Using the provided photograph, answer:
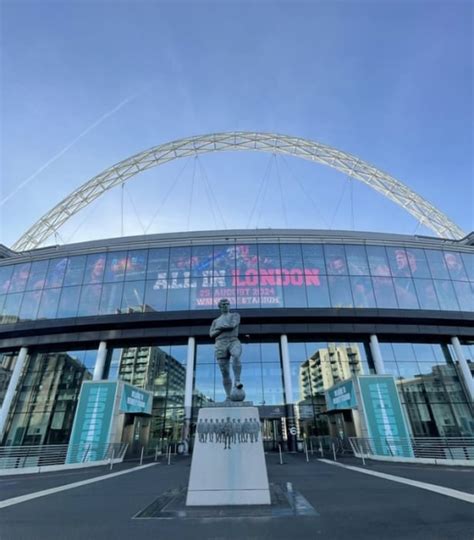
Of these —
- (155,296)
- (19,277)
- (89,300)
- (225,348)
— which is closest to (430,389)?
(225,348)

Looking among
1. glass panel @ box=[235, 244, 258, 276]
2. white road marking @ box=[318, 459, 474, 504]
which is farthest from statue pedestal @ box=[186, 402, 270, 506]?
glass panel @ box=[235, 244, 258, 276]

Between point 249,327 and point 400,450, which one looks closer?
point 400,450

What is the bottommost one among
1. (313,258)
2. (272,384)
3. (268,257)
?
(272,384)

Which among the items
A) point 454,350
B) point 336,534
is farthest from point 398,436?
point 336,534

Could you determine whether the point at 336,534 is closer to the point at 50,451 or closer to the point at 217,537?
the point at 217,537

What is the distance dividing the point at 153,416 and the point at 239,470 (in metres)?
20.1

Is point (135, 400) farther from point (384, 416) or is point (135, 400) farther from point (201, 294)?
point (384, 416)

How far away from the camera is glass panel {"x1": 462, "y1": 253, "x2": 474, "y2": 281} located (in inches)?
1105

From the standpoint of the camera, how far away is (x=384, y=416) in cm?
1869

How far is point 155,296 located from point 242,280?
26.5 ft

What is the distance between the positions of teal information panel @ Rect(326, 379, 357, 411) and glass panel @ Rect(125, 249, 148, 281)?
62.9 feet

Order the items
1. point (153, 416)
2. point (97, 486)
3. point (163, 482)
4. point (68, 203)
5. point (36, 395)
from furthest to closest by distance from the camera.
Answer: point (68, 203) → point (36, 395) → point (153, 416) → point (163, 482) → point (97, 486)

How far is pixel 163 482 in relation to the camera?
990 cm

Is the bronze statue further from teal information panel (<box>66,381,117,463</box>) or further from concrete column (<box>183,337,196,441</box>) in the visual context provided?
concrete column (<box>183,337,196,441</box>)
